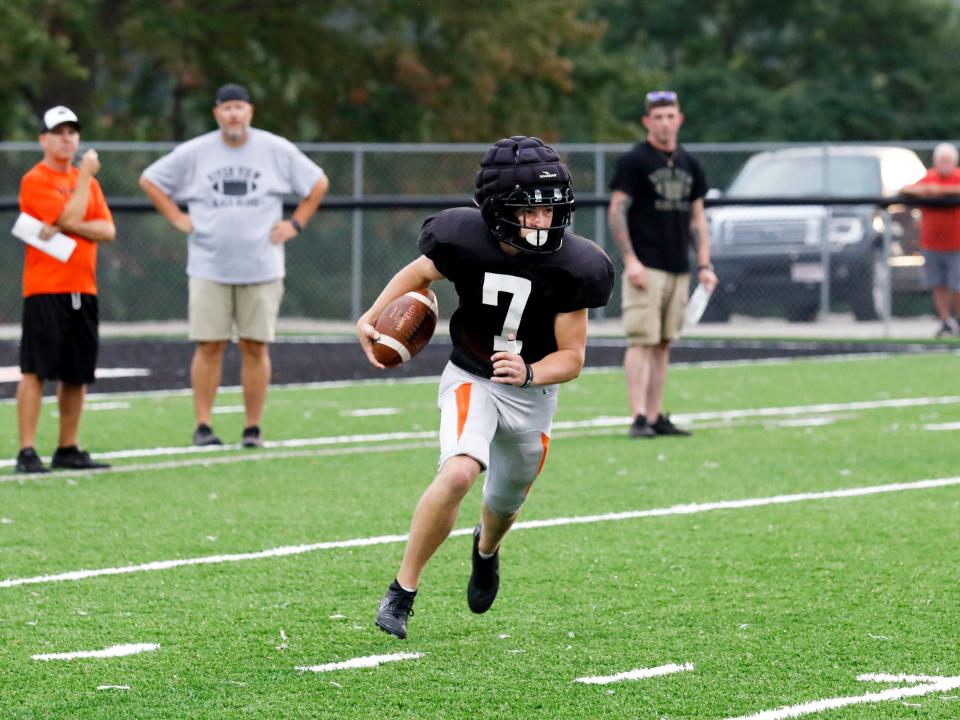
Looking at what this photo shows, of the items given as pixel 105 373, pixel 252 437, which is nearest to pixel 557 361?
pixel 252 437

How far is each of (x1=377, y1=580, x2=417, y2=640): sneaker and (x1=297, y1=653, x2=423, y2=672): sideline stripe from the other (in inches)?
3.6

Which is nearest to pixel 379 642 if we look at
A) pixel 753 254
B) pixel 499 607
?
pixel 499 607

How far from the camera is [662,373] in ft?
36.8

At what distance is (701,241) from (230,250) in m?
2.83

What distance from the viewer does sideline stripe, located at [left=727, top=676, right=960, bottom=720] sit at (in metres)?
4.95

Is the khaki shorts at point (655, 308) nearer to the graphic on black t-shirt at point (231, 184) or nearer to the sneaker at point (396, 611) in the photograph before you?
the graphic on black t-shirt at point (231, 184)

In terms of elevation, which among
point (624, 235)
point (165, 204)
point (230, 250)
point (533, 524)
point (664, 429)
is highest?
point (165, 204)

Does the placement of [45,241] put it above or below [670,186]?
below

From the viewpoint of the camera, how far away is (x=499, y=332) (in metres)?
6.03

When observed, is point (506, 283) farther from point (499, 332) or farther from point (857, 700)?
point (857, 700)

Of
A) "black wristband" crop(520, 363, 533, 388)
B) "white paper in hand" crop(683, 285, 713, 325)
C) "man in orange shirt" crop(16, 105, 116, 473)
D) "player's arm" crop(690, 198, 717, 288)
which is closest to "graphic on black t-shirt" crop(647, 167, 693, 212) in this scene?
"player's arm" crop(690, 198, 717, 288)

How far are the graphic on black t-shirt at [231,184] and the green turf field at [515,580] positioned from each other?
146 cm

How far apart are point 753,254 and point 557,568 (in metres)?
13.5

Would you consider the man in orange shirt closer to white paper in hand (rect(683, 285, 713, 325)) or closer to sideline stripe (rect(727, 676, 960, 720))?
white paper in hand (rect(683, 285, 713, 325))
